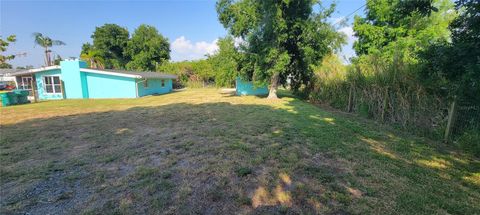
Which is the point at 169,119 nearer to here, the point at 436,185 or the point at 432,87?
the point at 436,185

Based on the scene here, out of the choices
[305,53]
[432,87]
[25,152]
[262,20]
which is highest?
[262,20]

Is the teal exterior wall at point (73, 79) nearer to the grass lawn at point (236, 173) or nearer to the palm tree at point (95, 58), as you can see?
the palm tree at point (95, 58)

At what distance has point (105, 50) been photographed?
38.4 meters

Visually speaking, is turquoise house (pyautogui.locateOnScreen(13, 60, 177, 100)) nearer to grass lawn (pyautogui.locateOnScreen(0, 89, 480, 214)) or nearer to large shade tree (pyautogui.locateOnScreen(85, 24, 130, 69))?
grass lawn (pyautogui.locateOnScreen(0, 89, 480, 214))

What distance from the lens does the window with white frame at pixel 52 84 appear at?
63.3ft

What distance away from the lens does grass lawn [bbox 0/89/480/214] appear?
276 centimetres

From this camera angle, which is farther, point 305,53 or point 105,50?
point 105,50

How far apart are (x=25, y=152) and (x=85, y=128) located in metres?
2.33

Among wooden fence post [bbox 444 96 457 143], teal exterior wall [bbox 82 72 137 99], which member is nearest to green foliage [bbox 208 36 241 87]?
teal exterior wall [bbox 82 72 137 99]

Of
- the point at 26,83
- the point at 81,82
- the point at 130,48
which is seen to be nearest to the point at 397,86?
the point at 81,82

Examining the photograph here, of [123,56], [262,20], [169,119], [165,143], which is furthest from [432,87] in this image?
[123,56]

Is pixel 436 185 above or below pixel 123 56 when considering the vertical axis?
below

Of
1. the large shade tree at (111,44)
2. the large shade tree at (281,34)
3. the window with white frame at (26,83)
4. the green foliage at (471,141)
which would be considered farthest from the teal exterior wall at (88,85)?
the large shade tree at (111,44)

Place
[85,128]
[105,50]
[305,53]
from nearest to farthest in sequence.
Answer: [85,128]
[305,53]
[105,50]
